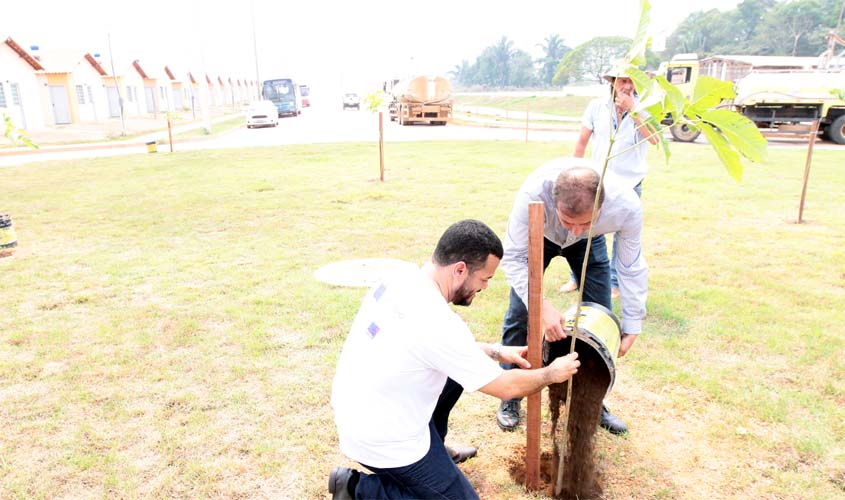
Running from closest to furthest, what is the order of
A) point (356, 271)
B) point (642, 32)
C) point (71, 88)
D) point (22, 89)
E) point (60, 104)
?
point (642, 32)
point (356, 271)
point (22, 89)
point (60, 104)
point (71, 88)

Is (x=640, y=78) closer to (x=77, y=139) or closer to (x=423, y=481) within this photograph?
(x=423, y=481)

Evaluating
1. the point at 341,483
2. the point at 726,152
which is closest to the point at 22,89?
the point at 341,483

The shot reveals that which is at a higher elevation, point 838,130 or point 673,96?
point 673,96

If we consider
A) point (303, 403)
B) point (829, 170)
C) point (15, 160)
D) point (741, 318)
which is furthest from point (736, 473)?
point (15, 160)

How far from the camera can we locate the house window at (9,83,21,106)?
83.9 feet

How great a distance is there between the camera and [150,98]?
45.2 meters

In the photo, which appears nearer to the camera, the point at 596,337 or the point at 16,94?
the point at 596,337

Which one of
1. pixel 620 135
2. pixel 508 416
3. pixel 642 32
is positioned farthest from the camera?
pixel 620 135

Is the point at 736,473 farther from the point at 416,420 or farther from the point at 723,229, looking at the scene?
the point at 723,229

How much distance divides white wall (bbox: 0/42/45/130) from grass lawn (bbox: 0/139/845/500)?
21096mm

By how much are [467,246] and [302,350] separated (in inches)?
93.9

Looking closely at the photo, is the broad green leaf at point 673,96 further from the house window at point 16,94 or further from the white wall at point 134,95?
the white wall at point 134,95

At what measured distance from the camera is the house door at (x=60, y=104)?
30.2 metres

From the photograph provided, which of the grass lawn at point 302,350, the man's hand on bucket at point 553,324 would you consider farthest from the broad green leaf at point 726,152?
the grass lawn at point 302,350
